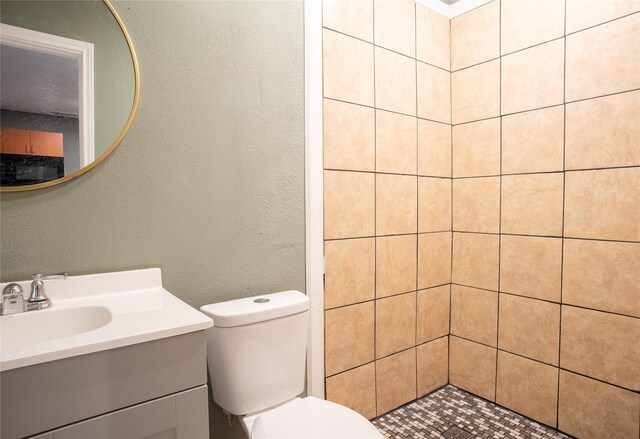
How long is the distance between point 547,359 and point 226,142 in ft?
5.79

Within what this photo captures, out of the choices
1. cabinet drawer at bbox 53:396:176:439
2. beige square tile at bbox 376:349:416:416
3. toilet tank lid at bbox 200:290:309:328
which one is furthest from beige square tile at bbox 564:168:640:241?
cabinet drawer at bbox 53:396:176:439

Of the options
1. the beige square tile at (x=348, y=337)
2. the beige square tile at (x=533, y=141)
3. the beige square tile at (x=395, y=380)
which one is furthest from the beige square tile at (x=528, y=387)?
the beige square tile at (x=533, y=141)

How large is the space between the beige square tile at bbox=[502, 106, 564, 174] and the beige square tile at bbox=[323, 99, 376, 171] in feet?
2.30

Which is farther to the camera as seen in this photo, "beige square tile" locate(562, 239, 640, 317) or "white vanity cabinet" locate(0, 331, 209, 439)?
"beige square tile" locate(562, 239, 640, 317)

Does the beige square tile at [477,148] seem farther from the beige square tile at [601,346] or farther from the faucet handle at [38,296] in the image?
the faucet handle at [38,296]

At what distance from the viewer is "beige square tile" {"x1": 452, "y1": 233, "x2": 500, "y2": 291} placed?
2023 mm

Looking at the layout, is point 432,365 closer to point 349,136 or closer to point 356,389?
point 356,389

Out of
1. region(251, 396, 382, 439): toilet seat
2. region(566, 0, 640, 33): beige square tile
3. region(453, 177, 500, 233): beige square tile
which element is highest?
region(566, 0, 640, 33): beige square tile

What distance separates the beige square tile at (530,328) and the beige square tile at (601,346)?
43 mm

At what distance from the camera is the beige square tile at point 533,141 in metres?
1.76

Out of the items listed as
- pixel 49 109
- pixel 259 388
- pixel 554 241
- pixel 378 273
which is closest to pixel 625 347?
pixel 554 241

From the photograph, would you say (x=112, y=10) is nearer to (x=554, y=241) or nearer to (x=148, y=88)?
(x=148, y=88)

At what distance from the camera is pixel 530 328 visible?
1.88 meters

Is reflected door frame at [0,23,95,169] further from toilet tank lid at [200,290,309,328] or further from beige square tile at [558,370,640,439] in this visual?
beige square tile at [558,370,640,439]
